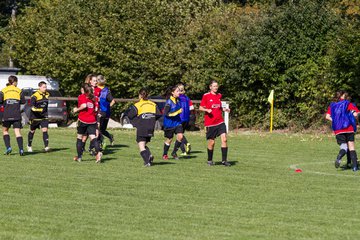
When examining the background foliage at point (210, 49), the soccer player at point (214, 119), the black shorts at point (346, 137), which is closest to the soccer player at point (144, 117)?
the soccer player at point (214, 119)

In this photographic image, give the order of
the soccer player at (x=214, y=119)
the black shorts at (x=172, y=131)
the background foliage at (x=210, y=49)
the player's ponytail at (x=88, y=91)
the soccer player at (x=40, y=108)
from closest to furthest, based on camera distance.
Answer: the soccer player at (x=214, y=119)
the player's ponytail at (x=88, y=91)
the black shorts at (x=172, y=131)
the soccer player at (x=40, y=108)
the background foliage at (x=210, y=49)

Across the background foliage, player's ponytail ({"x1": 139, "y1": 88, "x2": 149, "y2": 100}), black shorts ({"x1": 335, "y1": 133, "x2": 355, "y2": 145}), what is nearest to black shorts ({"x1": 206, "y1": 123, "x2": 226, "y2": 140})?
player's ponytail ({"x1": 139, "y1": 88, "x2": 149, "y2": 100})

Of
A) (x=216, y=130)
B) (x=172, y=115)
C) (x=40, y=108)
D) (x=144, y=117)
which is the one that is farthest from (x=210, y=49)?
(x=144, y=117)

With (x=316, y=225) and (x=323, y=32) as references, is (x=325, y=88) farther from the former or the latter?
(x=316, y=225)

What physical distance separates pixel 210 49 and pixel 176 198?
25.9 metres

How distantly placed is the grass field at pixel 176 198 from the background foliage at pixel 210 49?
40.3 feet

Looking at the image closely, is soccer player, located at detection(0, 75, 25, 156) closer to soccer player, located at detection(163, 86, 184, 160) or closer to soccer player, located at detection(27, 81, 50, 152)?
soccer player, located at detection(27, 81, 50, 152)

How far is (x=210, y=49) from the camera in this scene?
130ft

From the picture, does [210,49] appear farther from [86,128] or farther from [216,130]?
[216,130]

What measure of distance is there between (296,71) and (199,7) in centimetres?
1168

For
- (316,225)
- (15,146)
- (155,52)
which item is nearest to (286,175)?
(316,225)

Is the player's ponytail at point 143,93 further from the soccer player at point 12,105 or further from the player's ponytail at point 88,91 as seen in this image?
the soccer player at point 12,105

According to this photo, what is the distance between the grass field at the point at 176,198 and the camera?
36.3ft

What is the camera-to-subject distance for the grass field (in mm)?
11070
